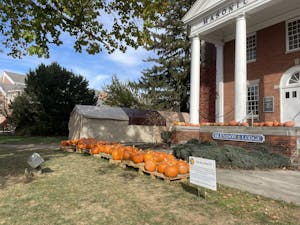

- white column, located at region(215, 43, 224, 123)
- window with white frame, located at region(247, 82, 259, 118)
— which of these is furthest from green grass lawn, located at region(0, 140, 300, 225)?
white column, located at region(215, 43, 224, 123)

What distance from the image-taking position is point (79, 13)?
6688 mm

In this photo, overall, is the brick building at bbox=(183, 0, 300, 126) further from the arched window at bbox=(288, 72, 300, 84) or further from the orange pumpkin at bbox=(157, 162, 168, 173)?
the orange pumpkin at bbox=(157, 162, 168, 173)

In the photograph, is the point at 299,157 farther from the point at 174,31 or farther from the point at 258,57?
the point at 174,31

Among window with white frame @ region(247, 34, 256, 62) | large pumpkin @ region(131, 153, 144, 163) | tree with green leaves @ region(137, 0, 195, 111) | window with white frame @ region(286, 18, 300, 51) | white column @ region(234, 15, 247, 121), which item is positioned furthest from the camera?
tree with green leaves @ region(137, 0, 195, 111)

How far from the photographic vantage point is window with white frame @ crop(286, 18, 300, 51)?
12531 mm

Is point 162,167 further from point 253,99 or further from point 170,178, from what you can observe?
point 253,99

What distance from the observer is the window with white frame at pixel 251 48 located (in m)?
14.7

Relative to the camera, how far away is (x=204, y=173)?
15.1 ft

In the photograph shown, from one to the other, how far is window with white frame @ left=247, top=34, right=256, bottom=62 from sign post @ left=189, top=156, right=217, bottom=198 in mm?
11846

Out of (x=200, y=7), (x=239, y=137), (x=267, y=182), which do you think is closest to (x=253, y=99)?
(x=239, y=137)

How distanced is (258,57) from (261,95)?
2.27 meters

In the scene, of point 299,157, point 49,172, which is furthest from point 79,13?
point 299,157

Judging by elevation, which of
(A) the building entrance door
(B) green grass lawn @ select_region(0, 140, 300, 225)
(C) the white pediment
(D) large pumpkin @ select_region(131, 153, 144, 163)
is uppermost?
(C) the white pediment

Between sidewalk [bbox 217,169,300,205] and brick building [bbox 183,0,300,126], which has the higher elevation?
brick building [bbox 183,0,300,126]
